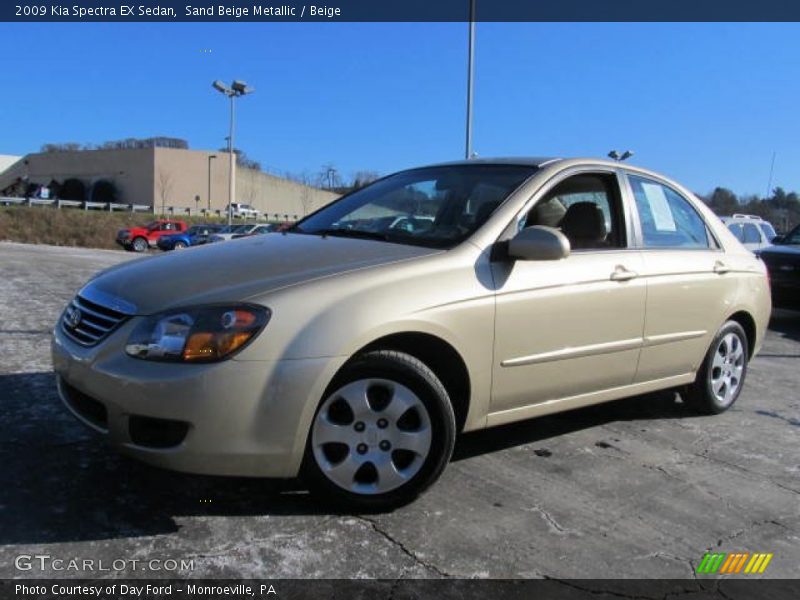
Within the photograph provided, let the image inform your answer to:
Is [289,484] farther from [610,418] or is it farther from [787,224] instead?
[787,224]

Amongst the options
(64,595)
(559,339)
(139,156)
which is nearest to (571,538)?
(559,339)

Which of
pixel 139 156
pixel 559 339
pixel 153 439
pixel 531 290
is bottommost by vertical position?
pixel 153 439

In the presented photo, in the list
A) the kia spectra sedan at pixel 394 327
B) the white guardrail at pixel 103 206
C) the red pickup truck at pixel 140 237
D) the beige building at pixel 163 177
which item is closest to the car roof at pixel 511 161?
the kia spectra sedan at pixel 394 327

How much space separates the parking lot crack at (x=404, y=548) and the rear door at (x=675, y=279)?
6.47 ft

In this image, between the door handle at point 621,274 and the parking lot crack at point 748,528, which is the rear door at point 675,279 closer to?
the door handle at point 621,274

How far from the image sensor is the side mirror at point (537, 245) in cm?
329

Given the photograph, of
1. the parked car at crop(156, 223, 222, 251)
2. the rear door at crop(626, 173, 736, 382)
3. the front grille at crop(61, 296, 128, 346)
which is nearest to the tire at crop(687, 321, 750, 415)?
the rear door at crop(626, 173, 736, 382)

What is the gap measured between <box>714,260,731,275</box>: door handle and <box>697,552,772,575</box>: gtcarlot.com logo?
2.20 metres

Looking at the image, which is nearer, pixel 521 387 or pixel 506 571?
pixel 506 571

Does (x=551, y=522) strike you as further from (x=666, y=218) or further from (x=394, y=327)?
(x=666, y=218)

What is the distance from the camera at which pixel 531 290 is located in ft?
11.3

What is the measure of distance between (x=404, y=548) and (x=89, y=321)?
5.52 feet

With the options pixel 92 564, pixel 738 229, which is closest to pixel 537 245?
pixel 92 564

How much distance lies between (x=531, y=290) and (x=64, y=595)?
233 centimetres
